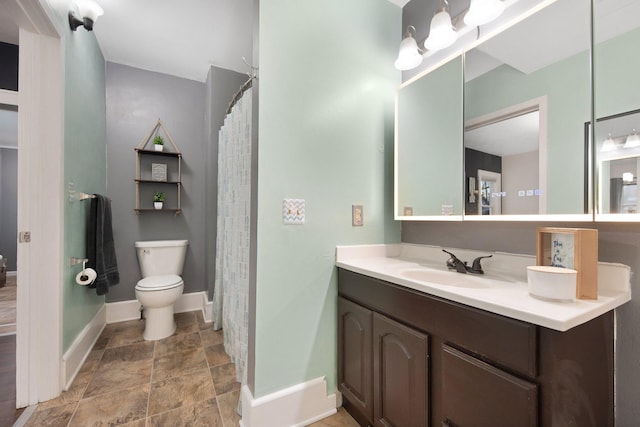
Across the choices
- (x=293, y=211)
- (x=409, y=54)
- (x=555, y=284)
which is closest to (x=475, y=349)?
(x=555, y=284)

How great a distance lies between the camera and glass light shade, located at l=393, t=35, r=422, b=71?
1.56 metres

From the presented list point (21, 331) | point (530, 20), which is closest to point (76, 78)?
point (21, 331)

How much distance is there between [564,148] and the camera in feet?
3.39

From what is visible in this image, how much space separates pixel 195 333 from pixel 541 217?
105 inches

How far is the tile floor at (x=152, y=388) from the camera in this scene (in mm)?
1377

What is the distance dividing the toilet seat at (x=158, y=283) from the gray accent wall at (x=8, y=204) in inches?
160

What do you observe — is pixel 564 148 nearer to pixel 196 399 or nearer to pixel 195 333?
pixel 196 399

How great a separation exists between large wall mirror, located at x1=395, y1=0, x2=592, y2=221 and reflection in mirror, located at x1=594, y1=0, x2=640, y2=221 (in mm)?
35

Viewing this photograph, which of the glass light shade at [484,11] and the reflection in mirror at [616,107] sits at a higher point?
the glass light shade at [484,11]

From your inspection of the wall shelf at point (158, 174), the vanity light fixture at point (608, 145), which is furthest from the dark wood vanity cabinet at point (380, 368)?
the wall shelf at point (158, 174)

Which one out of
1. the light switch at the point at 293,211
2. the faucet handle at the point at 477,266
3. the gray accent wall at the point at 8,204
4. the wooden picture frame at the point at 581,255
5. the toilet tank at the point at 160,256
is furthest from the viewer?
the gray accent wall at the point at 8,204

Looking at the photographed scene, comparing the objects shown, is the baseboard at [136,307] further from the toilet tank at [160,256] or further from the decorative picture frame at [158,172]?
the decorative picture frame at [158,172]

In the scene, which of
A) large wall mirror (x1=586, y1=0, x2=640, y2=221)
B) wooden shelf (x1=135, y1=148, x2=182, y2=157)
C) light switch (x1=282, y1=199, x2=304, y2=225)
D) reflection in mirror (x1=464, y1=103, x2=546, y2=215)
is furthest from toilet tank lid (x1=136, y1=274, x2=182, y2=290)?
large wall mirror (x1=586, y1=0, x2=640, y2=221)

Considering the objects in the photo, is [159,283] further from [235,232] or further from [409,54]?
[409,54]
